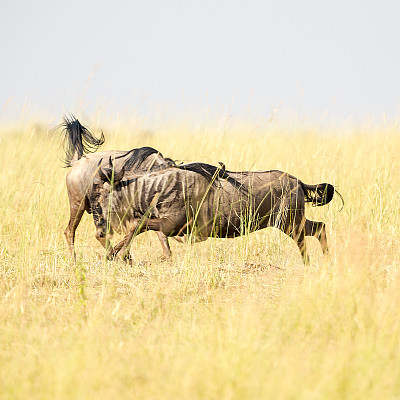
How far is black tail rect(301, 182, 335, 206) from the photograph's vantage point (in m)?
5.53

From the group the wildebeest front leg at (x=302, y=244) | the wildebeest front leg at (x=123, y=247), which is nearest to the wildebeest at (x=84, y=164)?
the wildebeest front leg at (x=123, y=247)

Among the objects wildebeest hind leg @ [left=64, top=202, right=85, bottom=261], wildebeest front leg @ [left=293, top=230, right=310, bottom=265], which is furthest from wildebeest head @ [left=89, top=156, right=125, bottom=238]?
wildebeest front leg @ [left=293, top=230, right=310, bottom=265]

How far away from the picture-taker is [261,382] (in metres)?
2.28

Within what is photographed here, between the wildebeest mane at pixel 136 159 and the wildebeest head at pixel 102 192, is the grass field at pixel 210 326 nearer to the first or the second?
the wildebeest head at pixel 102 192

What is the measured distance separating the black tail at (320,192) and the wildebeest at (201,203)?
0.63 feet

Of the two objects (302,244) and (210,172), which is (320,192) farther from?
(210,172)

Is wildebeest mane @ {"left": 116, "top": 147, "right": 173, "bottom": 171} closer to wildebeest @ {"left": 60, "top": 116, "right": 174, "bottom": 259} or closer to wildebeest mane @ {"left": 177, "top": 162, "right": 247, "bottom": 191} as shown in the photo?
wildebeest @ {"left": 60, "top": 116, "right": 174, "bottom": 259}

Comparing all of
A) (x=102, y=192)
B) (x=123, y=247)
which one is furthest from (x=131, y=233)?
(x=102, y=192)

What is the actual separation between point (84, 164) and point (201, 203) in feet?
4.93

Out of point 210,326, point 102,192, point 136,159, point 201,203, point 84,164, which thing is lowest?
point 210,326

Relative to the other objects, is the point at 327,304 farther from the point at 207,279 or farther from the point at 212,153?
the point at 212,153

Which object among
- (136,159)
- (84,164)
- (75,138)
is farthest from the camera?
(75,138)

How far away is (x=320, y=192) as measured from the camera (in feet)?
18.3

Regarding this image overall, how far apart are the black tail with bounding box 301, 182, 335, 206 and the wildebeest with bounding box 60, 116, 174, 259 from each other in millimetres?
1334
